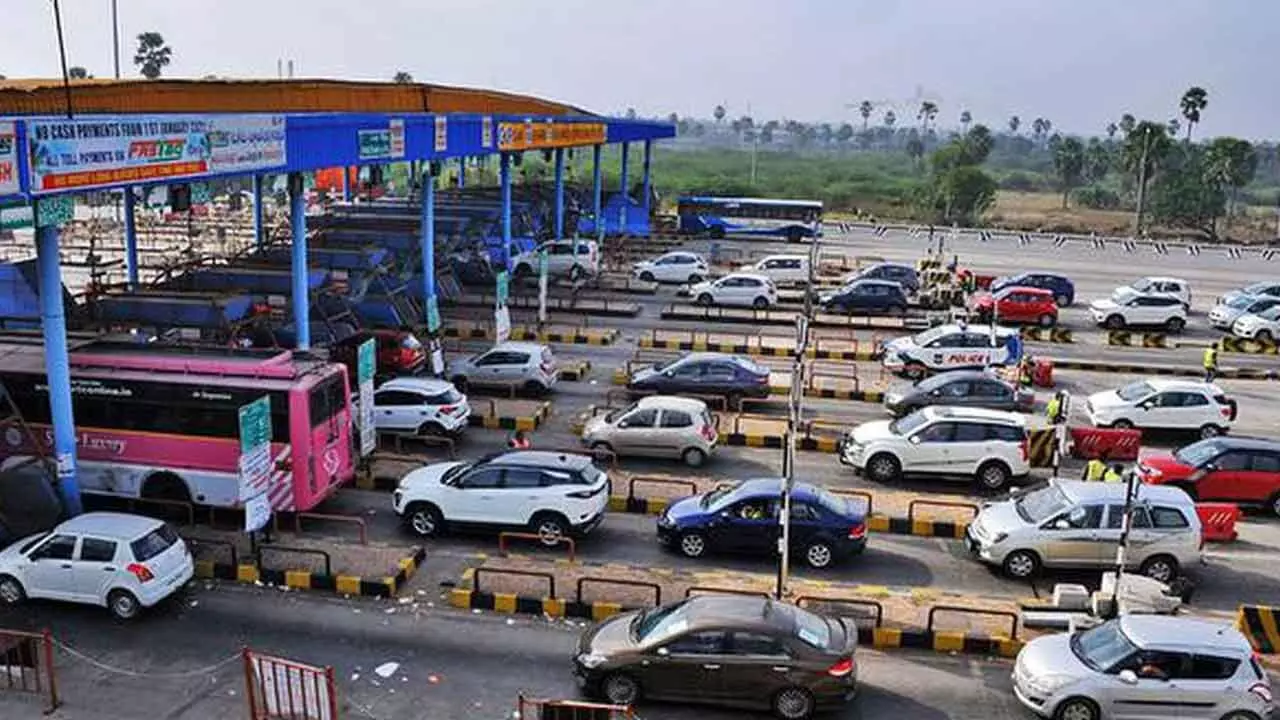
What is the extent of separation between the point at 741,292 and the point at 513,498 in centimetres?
2214

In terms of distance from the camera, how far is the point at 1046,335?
35.6 m

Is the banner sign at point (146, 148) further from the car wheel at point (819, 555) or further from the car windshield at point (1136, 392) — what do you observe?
the car windshield at point (1136, 392)

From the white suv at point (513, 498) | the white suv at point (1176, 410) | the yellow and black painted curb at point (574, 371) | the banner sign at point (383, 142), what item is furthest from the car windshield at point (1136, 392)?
the banner sign at point (383, 142)

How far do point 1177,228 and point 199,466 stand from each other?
83.0m

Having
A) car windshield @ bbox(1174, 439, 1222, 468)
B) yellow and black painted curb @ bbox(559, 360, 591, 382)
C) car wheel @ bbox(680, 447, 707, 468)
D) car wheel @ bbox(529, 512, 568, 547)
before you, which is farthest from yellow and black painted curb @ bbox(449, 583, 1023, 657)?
yellow and black painted curb @ bbox(559, 360, 591, 382)

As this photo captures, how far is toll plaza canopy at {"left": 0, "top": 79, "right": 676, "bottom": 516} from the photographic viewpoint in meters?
15.7

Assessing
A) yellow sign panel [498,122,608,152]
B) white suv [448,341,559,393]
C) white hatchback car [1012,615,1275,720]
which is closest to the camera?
white hatchback car [1012,615,1275,720]

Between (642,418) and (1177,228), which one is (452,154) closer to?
(642,418)

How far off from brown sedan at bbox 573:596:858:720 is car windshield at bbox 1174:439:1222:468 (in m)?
10.3

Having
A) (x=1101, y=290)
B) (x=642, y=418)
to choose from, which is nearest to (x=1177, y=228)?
(x=1101, y=290)

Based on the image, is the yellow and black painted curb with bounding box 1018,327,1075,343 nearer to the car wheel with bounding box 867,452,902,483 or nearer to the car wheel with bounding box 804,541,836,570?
the car wheel with bounding box 867,452,902,483

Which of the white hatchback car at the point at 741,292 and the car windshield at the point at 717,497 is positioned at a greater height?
the white hatchback car at the point at 741,292

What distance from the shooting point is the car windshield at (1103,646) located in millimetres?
12703

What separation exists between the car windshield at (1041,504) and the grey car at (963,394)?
658 centimetres
